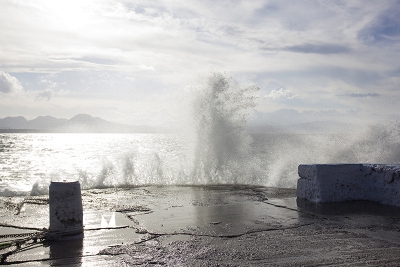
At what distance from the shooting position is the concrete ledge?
28.4 ft

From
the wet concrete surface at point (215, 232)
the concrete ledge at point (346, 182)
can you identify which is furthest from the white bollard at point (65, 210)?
the concrete ledge at point (346, 182)

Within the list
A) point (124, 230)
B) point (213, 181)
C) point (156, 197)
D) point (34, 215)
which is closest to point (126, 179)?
point (213, 181)

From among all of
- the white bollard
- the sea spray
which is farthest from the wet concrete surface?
the sea spray

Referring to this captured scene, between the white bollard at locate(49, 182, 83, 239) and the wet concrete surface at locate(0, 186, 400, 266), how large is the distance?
22 centimetres

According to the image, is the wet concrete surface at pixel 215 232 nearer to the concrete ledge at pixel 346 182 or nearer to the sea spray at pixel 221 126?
the concrete ledge at pixel 346 182

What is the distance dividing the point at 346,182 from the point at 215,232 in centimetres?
431

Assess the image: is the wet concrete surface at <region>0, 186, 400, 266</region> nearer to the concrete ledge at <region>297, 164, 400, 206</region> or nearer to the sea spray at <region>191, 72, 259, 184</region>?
the concrete ledge at <region>297, 164, 400, 206</region>

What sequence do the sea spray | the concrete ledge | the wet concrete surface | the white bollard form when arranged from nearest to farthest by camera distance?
the wet concrete surface
the white bollard
the concrete ledge
the sea spray

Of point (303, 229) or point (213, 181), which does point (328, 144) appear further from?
point (303, 229)

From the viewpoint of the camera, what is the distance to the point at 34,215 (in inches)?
300

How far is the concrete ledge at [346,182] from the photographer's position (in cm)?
867

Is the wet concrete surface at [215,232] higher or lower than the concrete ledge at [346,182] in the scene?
lower

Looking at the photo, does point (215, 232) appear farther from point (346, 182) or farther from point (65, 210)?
point (346, 182)

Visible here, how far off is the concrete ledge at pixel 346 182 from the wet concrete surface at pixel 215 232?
27 cm
